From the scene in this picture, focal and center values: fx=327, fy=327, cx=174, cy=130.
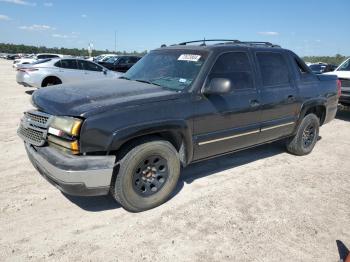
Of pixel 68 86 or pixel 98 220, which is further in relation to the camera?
pixel 68 86

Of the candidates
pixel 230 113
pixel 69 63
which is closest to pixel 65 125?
pixel 230 113

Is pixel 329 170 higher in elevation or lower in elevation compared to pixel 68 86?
lower

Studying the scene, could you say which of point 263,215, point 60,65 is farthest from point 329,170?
point 60,65

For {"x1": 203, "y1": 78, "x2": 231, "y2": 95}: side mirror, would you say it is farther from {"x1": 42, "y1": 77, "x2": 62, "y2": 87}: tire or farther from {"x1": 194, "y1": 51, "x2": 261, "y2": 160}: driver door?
{"x1": 42, "y1": 77, "x2": 62, "y2": 87}: tire

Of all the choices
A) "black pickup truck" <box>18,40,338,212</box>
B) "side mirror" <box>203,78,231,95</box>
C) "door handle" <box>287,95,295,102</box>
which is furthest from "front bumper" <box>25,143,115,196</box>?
"door handle" <box>287,95,295,102</box>

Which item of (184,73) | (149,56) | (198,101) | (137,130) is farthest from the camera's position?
(149,56)

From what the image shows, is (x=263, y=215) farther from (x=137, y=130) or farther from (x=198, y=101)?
(x=137, y=130)

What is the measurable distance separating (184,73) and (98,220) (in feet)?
6.71

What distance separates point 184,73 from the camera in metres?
4.17

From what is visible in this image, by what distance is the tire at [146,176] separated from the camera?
11.2 feet

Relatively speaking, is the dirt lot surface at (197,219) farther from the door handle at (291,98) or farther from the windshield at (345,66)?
the windshield at (345,66)

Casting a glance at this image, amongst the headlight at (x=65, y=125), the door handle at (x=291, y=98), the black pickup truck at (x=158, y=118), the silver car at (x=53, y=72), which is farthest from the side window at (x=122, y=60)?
the headlight at (x=65, y=125)

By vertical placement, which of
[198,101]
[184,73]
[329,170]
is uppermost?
[184,73]

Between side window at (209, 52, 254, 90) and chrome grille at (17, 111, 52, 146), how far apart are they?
2.02 meters
